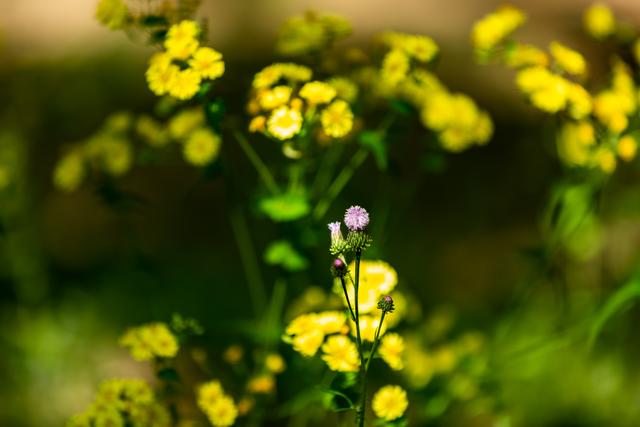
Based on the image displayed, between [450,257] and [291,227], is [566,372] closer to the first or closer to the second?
[450,257]

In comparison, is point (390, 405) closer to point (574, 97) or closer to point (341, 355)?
point (341, 355)

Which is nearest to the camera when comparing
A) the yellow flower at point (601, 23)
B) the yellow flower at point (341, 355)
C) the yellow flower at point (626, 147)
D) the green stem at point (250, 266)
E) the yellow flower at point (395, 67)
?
the yellow flower at point (341, 355)

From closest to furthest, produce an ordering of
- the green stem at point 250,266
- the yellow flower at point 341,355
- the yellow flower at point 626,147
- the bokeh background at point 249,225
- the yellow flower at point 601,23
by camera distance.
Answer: the yellow flower at point 341,355, the yellow flower at point 626,147, the yellow flower at point 601,23, the green stem at point 250,266, the bokeh background at point 249,225

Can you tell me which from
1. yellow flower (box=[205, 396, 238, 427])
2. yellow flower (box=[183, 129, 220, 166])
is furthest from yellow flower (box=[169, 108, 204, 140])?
yellow flower (box=[205, 396, 238, 427])

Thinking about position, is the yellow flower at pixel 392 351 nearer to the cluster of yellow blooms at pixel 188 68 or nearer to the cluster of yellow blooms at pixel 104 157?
the cluster of yellow blooms at pixel 188 68

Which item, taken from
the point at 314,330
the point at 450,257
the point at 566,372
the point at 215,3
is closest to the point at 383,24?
the point at 215,3

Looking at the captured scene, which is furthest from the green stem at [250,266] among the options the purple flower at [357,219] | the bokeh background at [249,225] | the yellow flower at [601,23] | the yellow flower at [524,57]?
the yellow flower at [601,23]

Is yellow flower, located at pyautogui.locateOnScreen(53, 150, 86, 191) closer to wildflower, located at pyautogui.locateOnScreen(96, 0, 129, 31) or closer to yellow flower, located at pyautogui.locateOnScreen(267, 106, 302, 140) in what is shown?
wildflower, located at pyautogui.locateOnScreen(96, 0, 129, 31)
